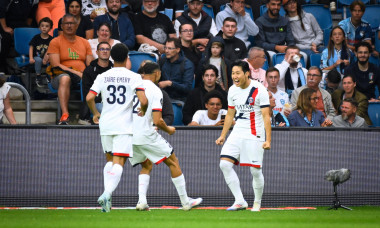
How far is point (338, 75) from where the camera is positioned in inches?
591

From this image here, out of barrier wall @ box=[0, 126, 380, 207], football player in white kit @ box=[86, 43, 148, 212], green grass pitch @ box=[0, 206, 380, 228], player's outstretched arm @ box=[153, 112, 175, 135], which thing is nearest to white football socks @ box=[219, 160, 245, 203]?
green grass pitch @ box=[0, 206, 380, 228]

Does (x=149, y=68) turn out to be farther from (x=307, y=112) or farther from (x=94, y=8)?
(x=94, y=8)

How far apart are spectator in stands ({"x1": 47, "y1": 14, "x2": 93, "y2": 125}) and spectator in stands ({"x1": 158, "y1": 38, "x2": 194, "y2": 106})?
60.8 inches

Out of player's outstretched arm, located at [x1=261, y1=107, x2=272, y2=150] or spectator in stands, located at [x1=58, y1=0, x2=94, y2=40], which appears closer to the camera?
player's outstretched arm, located at [x1=261, y1=107, x2=272, y2=150]

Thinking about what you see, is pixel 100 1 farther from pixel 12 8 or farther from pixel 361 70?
pixel 361 70

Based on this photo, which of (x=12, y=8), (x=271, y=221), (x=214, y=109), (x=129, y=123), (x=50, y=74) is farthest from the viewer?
(x=12, y=8)

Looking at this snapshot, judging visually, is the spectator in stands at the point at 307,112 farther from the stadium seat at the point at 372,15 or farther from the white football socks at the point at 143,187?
the stadium seat at the point at 372,15

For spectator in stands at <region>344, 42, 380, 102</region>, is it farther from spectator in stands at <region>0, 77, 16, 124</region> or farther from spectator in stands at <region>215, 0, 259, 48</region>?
spectator in stands at <region>0, 77, 16, 124</region>

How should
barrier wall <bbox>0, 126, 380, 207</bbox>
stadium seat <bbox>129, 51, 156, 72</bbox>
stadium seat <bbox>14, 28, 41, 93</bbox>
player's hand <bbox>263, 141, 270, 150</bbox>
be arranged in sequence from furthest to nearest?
stadium seat <bbox>14, 28, 41, 93</bbox> < stadium seat <bbox>129, 51, 156, 72</bbox> < barrier wall <bbox>0, 126, 380, 207</bbox> < player's hand <bbox>263, 141, 270, 150</bbox>

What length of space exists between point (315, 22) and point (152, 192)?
22.2ft

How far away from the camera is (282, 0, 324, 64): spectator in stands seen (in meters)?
16.8

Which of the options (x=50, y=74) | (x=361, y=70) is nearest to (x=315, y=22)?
(x=361, y=70)

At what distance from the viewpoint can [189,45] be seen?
15.3 metres

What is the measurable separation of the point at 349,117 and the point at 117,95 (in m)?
5.18
